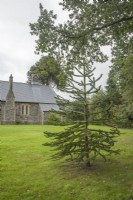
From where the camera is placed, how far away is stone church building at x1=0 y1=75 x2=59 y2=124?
5131 centimetres

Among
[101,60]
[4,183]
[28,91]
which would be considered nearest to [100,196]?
[4,183]

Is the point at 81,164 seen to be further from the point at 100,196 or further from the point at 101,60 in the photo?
the point at 101,60

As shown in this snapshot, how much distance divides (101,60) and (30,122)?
4230 cm

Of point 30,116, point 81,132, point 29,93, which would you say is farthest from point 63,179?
point 29,93

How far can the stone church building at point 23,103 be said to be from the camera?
51312 mm

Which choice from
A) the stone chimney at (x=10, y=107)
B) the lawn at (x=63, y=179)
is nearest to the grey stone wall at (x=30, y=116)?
the stone chimney at (x=10, y=107)

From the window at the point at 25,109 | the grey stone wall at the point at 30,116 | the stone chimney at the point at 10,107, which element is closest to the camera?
the stone chimney at the point at 10,107

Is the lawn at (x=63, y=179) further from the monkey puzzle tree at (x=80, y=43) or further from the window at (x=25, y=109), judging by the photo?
the window at (x=25, y=109)

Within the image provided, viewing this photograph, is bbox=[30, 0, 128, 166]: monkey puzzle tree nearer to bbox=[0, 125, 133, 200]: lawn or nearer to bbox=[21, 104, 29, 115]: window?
bbox=[0, 125, 133, 200]: lawn

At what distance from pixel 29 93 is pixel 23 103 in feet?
9.67

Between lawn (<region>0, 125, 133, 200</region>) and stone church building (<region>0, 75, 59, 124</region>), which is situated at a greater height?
stone church building (<region>0, 75, 59, 124</region>)

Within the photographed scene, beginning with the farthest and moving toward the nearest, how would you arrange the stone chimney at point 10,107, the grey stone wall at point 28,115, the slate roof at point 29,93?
the slate roof at point 29,93, the stone chimney at point 10,107, the grey stone wall at point 28,115

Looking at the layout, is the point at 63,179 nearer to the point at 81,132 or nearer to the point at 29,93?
the point at 81,132

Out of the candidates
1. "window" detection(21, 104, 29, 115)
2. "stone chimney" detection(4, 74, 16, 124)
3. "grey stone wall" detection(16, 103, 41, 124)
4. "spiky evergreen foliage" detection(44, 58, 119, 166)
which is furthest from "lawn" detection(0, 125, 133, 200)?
Answer: "window" detection(21, 104, 29, 115)
